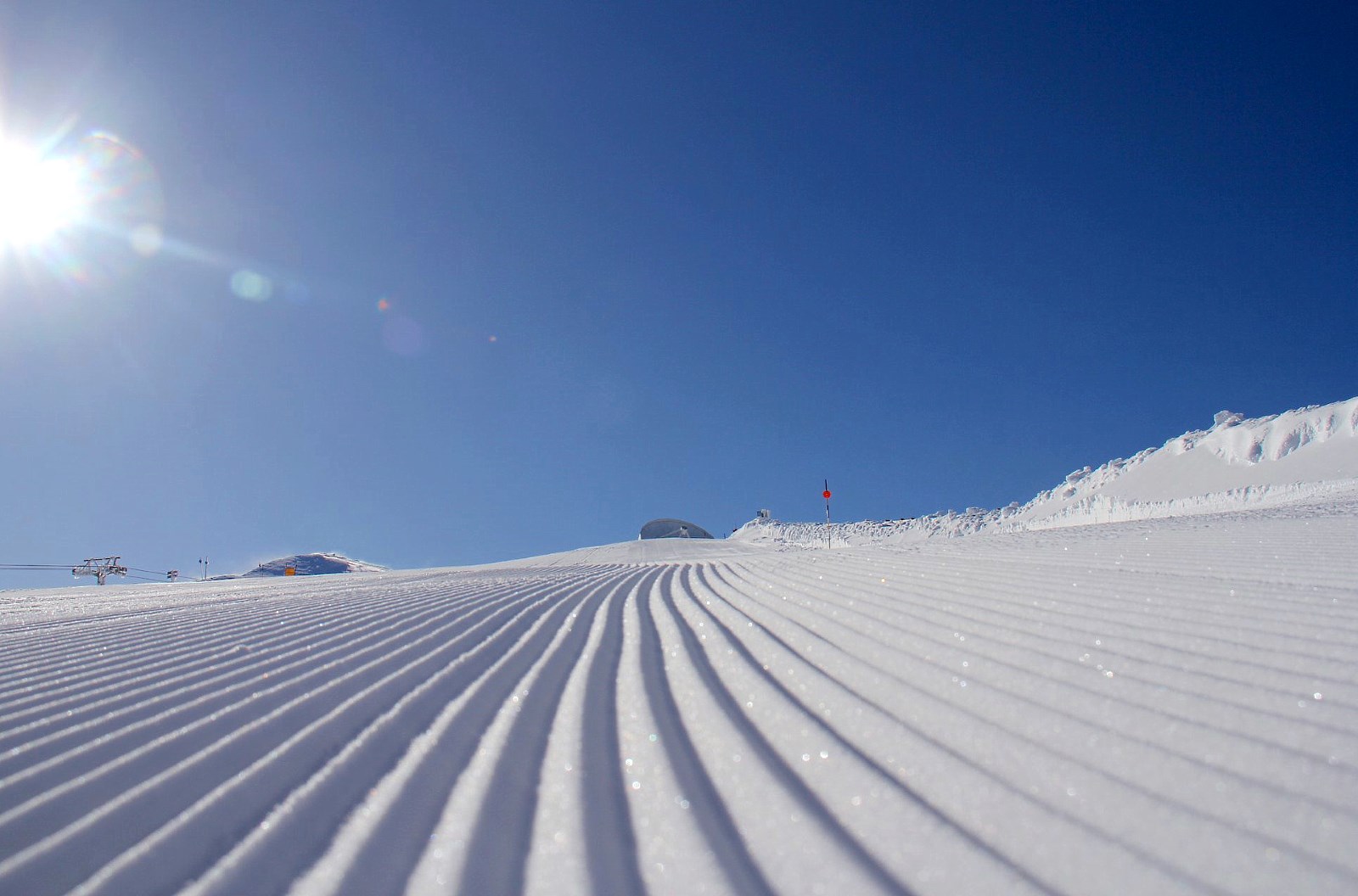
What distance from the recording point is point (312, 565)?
3603 centimetres

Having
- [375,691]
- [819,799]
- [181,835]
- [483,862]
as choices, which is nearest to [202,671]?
[375,691]

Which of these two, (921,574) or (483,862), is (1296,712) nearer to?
(483,862)

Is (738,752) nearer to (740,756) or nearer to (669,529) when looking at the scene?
(740,756)

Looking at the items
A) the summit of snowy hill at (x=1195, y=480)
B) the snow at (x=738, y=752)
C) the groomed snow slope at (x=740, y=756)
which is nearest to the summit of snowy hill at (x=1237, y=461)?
the summit of snowy hill at (x=1195, y=480)

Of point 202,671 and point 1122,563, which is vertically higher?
point 1122,563

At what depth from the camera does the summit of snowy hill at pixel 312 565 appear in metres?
31.8

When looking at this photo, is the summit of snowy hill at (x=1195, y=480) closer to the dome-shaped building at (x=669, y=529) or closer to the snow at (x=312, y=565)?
the dome-shaped building at (x=669, y=529)

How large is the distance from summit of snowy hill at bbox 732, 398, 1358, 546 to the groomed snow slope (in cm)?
1551

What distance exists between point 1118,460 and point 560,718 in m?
31.1

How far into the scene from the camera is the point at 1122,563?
4.85 metres

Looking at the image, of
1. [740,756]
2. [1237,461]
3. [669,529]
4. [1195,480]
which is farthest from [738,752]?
[669,529]

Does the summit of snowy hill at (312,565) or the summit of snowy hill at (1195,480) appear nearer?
the summit of snowy hill at (1195,480)

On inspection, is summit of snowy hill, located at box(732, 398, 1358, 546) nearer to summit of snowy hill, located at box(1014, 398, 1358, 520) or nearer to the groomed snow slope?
summit of snowy hill, located at box(1014, 398, 1358, 520)

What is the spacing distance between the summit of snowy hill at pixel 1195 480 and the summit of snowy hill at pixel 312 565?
20.6m
